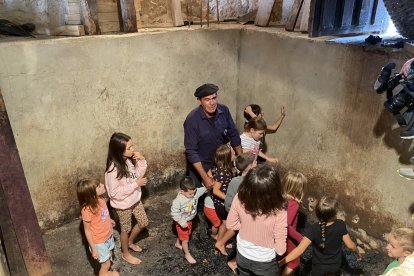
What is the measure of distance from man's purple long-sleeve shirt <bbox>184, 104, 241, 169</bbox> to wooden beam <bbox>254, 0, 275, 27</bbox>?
198 cm

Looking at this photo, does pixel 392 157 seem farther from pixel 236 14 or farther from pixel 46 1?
pixel 46 1

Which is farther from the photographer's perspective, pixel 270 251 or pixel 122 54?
pixel 122 54

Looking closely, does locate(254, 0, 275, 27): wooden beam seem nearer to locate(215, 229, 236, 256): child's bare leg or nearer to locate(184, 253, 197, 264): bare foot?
locate(215, 229, 236, 256): child's bare leg

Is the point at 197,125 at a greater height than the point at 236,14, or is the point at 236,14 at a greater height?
the point at 236,14

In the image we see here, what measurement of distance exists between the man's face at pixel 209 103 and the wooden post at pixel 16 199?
2.22 metres

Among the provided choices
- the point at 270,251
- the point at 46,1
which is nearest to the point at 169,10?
the point at 46,1

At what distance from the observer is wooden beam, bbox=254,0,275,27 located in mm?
5805

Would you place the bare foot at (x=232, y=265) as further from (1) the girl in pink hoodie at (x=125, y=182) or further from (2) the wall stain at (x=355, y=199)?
(2) the wall stain at (x=355, y=199)

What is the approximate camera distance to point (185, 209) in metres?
4.28

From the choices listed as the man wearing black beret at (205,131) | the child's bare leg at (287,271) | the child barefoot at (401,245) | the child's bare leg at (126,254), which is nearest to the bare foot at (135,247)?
the child's bare leg at (126,254)

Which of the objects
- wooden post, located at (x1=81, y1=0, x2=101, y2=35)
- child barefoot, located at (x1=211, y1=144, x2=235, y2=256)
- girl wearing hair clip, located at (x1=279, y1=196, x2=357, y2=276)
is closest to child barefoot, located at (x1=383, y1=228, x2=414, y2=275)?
girl wearing hair clip, located at (x1=279, y1=196, x2=357, y2=276)

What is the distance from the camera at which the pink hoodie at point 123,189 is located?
13.7ft

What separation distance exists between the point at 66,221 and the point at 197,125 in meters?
2.37

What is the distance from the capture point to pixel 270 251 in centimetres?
328
